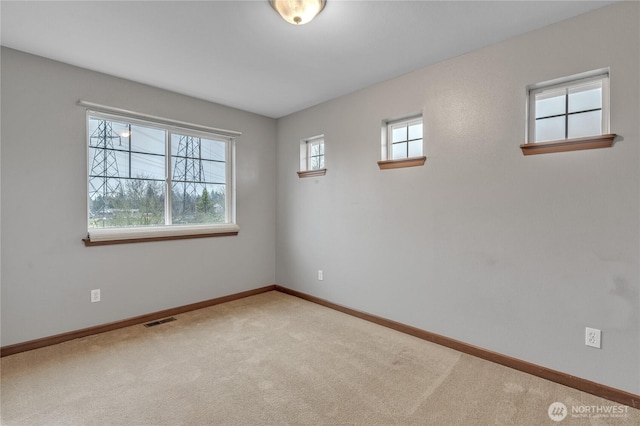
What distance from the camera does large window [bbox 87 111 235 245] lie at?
2.98 metres

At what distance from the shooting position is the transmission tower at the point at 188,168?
11.7ft

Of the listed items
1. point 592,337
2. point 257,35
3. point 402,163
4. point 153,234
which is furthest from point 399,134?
point 153,234

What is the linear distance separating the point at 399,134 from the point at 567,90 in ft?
4.45

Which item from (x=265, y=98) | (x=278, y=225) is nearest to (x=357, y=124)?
(x=265, y=98)

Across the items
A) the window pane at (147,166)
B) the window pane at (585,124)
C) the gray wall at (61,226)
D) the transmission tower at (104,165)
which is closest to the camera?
the window pane at (585,124)

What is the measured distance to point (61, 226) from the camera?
2.71 meters

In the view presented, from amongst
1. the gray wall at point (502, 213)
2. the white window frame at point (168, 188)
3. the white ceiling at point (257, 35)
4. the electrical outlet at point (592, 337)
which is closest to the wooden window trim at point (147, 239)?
the white window frame at point (168, 188)

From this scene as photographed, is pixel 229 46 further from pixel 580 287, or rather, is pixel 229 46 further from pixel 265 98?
pixel 580 287

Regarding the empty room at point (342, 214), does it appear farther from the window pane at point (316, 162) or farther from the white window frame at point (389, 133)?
the window pane at point (316, 162)

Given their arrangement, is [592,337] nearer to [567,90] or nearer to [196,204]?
[567,90]

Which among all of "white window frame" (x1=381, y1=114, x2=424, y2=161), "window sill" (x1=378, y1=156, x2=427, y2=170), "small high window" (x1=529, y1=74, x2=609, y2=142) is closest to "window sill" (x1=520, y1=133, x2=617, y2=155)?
"small high window" (x1=529, y1=74, x2=609, y2=142)

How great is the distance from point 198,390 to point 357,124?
9.20 feet

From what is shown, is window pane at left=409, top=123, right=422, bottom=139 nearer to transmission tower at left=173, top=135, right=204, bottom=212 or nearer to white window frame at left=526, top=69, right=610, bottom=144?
white window frame at left=526, top=69, right=610, bottom=144

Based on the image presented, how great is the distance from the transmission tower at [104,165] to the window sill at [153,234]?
1.25ft
